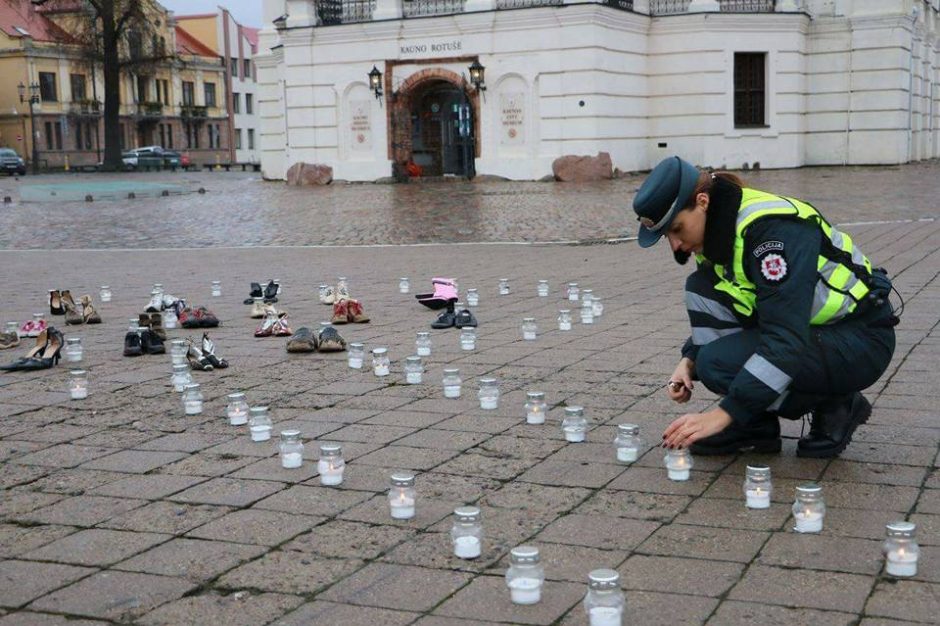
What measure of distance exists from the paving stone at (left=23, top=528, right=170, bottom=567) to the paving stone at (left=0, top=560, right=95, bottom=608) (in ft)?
0.21

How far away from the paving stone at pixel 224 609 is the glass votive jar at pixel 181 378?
3441mm

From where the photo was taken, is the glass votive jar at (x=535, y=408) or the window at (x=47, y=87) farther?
the window at (x=47, y=87)

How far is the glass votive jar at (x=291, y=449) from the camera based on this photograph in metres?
5.21

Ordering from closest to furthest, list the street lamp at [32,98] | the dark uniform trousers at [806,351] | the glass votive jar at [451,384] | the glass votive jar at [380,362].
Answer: the dark uniform trousers at [806,351]
the glass votive jar at [451,384]
the glass votive jar at [380,362]
the street lamp at [32,98]

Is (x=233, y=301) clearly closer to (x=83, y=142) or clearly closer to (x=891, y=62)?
(x=891, y=62)

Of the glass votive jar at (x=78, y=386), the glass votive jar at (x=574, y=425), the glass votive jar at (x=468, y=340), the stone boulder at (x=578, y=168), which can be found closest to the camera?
the glass votive jar at (x=574, y=425)

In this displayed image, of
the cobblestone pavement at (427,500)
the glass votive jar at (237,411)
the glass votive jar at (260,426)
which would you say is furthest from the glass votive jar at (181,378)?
the glass votive jar at (260,426)

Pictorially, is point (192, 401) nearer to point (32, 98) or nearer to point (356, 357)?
point (356, 357)

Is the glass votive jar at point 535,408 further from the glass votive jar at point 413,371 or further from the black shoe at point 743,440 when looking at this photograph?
the glass votive jar at point 413,371

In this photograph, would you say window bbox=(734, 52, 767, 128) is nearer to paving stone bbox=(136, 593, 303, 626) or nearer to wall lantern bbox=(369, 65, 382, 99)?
wall lantern bbox=(369, 65, 382, 99)

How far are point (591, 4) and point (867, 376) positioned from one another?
1273 inches

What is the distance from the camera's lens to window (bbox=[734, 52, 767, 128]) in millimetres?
39469

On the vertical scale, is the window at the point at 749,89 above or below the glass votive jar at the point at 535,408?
above

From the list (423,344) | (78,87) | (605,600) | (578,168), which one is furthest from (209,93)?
(605,600)
